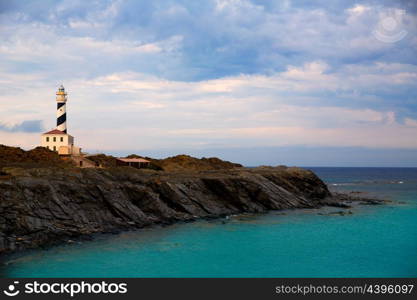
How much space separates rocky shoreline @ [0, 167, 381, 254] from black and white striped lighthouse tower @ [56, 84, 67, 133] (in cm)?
3543

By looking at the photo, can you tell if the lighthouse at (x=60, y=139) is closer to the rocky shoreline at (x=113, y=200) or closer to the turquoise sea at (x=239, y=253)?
the rocky shoreline at (x=113, y=200)

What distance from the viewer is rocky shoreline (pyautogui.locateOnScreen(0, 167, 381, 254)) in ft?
120

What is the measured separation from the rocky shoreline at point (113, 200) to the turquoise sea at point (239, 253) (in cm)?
306

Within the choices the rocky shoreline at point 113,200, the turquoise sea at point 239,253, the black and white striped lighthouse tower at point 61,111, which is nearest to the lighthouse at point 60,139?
the black and white striped lighthouse tower at point 61,111

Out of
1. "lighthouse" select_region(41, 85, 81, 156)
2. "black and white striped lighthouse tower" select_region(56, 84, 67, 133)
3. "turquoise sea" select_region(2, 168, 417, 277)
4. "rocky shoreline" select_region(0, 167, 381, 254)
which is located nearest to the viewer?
"turquoise sea" select_region(2, 168, 417, 277)

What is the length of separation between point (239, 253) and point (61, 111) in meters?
64.7

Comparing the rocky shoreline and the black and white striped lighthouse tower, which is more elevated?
the black and white striped lighthouse tower

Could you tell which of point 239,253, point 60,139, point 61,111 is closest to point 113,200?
point 239,253

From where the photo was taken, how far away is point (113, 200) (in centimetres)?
4716

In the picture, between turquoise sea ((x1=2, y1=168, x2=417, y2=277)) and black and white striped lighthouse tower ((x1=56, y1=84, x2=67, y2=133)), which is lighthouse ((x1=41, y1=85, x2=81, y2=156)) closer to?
black and white striped lighthouse tower ((x1=56, y1=84, x2=67, y2=133))

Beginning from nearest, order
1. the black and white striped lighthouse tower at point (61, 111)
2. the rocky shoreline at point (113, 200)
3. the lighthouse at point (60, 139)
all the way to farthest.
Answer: the rocky shoreline at point (113, 200) < the lighthouse at point (60, 139) < the black and white striped lighthouse tower at point (61, 111)

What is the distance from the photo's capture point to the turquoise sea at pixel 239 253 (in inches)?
A: 1141

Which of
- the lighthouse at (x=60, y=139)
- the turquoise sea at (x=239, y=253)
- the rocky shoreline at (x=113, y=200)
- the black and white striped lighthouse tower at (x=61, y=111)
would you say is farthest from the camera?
the black and white striped lighthouse tower at (x=61, y=111)

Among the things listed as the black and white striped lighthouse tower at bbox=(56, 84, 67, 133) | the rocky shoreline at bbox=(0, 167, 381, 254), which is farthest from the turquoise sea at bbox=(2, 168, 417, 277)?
the black and white striped lighthouse tower at bbox=(56, 84, 67, 133)
